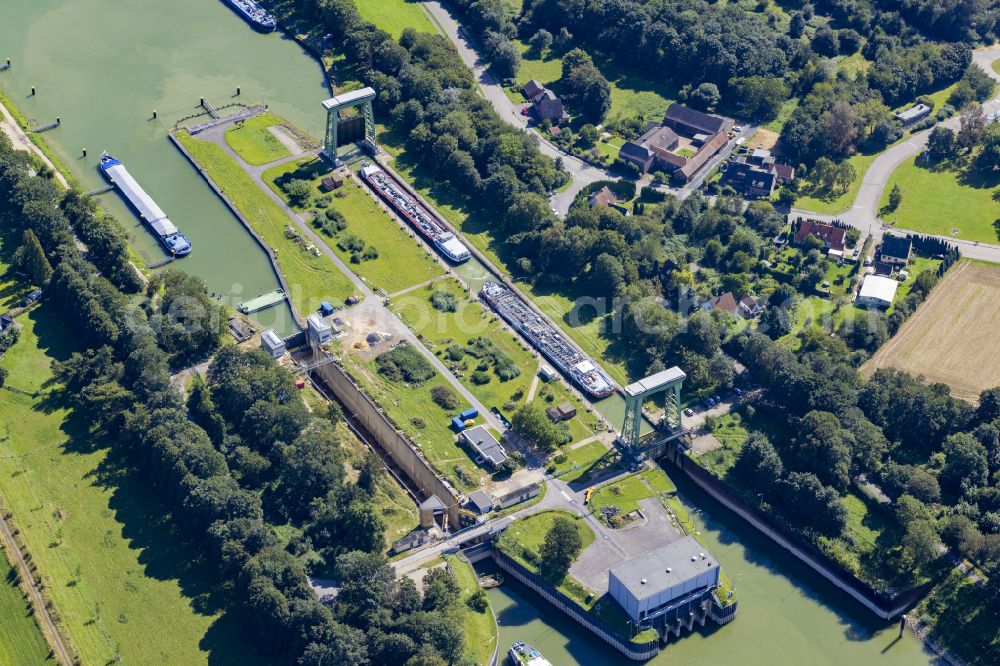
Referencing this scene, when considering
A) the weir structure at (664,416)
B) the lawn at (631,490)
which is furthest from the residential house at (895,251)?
the lawn at (631,490)

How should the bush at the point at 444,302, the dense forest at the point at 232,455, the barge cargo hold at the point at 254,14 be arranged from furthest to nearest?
1. the barge cargo hold at the point at 254,14
2. the bush at the point at 444,302
3. the dense forest at the point at 232,455

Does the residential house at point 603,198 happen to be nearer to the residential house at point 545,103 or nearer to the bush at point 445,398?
the residential house at point 545,103

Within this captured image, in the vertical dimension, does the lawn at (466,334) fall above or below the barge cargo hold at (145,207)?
above

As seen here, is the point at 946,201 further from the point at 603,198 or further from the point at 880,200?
the point at 603,198

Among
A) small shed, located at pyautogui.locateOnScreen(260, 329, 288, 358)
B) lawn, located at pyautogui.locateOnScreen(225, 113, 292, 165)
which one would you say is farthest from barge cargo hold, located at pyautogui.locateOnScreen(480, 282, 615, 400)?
lawn, located at pyautogui.locateOnScreen(225, 113, 292, 165)

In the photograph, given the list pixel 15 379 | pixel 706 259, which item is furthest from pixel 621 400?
pixel 15 379

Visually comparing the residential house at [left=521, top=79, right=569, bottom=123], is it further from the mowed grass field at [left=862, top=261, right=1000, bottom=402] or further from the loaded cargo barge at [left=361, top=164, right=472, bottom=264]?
the mowed grass field at [left=862, top=261, right=1000, bottom=402]
